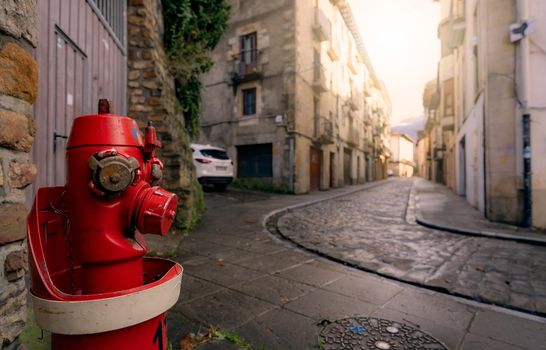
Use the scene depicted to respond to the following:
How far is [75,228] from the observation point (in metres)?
1.31

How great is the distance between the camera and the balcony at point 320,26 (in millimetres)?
16781

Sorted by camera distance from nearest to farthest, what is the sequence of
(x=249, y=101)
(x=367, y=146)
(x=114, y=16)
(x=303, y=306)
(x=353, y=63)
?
(x=303, y=306)
(x=114, y=16)
(x=249, y=101)
(x=353, y=63)
(x=367, y=146)

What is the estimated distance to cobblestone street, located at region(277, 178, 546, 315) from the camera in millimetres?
2971

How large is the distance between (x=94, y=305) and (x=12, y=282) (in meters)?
0.38

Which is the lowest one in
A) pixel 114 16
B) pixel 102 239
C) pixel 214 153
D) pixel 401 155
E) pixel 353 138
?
pixel 102 239

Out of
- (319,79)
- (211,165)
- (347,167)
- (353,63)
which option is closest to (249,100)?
(319,79)

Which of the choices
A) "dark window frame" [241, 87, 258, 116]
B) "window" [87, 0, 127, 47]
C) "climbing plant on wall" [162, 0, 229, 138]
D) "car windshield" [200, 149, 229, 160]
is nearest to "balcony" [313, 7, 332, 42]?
"dark window frame" [241, 87, 258, 116]

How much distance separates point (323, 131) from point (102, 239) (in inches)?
677

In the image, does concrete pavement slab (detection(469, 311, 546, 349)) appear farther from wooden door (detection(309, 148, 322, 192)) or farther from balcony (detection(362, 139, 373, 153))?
balcony (detection(362, 139, 373, 153))

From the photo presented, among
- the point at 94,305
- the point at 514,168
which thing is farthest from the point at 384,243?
the point at 94,305

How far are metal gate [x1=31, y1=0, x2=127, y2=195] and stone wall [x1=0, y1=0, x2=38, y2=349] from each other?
1312 mm

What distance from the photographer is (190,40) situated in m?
6.01

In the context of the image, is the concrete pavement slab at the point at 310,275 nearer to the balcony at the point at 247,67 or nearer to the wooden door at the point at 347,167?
the balcony at the point at 247,67

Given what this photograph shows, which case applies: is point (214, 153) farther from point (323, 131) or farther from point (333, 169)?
point (333, 169)
